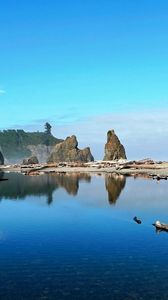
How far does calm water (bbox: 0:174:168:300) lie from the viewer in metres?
24.3

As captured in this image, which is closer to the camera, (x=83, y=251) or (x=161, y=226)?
(x=83, y=251)

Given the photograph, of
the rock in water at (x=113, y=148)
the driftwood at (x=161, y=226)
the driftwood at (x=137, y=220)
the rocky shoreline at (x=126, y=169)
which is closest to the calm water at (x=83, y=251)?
the driftwood at (x=137, y=220)

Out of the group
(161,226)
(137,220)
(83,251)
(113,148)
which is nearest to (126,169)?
(113,148)

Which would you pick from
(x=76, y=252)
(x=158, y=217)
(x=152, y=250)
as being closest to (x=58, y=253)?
(x=76, y=252)

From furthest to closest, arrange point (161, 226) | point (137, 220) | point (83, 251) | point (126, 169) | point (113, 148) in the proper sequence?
point (113, 148), point (126, 169), point (137, 220), point (161, 226), point (83, 251)

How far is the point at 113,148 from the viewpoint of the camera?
18288 cm

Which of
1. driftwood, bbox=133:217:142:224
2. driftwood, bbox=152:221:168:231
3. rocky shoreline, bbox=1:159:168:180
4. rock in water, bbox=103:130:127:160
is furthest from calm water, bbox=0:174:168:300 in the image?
rock in water, bbox=103:130:127:160

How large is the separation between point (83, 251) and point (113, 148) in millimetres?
150832

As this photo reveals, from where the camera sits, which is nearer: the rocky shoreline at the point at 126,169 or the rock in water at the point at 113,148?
the rocky shoreline at the point at 126,169

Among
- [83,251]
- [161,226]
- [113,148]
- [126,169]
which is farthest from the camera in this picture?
[113,148]

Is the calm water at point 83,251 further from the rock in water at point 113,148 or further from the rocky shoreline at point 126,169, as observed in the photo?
the rock in water at point 113,148

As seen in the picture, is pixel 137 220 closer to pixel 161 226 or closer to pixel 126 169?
pixel 161 226

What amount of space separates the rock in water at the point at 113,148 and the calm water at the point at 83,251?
120m

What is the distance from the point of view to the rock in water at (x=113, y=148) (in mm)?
182125
